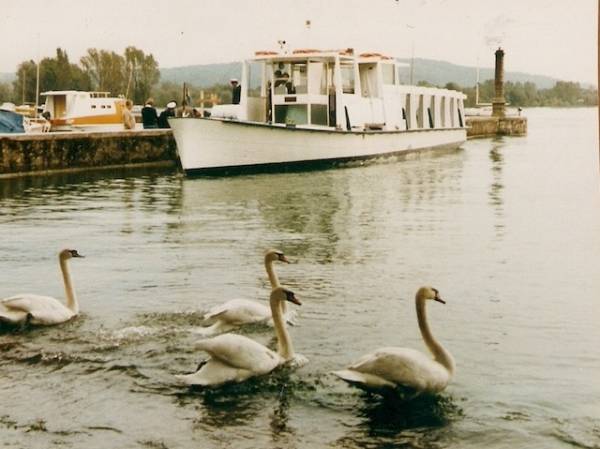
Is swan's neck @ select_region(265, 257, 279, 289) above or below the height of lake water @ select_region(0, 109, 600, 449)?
above

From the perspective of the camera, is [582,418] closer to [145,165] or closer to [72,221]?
[72,221]

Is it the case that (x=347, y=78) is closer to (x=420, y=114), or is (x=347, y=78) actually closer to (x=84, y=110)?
(x=420, y=114)

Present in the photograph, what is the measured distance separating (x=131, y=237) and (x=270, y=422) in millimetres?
11572

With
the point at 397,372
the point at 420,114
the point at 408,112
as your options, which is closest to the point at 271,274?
the point at 397,372

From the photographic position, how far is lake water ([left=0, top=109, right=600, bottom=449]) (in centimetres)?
803

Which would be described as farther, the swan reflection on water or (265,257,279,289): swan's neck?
(265,257,279,289): swan's neck

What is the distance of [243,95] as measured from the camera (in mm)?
37812

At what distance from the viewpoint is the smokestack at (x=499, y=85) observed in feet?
236

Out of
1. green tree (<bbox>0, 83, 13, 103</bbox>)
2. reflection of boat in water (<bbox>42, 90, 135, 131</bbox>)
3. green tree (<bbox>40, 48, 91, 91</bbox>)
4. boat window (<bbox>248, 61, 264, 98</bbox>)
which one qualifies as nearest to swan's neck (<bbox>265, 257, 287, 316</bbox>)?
boat window (<bbox>248, 61, 264, 98</bbox>)

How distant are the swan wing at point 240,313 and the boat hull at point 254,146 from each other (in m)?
22.5

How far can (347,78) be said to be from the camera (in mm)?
40719

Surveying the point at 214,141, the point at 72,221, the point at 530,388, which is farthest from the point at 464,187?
the point at 530,388

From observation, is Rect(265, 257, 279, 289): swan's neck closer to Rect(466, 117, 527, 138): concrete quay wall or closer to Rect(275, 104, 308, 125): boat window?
Rect(275, 104, 308, 125): boat window

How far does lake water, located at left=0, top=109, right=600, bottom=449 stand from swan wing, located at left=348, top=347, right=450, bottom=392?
0.77ft
